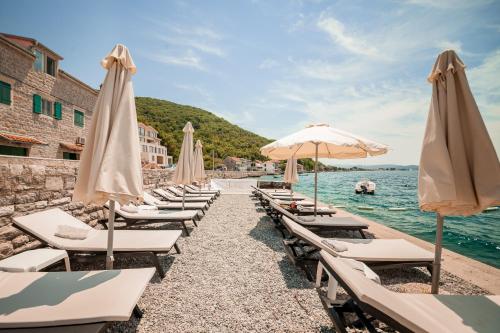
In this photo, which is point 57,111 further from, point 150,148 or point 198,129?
point 198,129

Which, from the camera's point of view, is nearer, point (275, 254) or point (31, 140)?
point (275, 254)

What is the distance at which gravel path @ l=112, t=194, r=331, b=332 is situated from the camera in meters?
2.27

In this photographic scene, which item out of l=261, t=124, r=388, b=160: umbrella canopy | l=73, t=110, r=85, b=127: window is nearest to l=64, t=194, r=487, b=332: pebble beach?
l=261, t=124, r=388, b=160: umbrella canopy

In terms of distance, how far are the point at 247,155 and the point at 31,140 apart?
6111 cm

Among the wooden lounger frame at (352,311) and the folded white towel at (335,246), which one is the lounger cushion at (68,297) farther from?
the folded white towel at (335,246)

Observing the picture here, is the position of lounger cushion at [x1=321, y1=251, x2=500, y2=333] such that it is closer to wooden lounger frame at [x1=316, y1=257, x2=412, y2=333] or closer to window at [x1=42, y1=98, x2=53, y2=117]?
wooden lounger frame at [x1=316, y1=257, x2=412, y2=333]

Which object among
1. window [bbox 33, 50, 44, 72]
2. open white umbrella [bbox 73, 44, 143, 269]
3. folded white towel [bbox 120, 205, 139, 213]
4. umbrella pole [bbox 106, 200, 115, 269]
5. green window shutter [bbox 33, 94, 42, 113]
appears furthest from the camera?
window [bbox 33, 50, 44, 72]

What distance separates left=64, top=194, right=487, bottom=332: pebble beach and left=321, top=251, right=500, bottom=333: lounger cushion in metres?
0.84

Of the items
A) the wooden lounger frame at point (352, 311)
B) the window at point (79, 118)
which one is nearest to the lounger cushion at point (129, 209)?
the wooden lounger frame at point (352, 311)

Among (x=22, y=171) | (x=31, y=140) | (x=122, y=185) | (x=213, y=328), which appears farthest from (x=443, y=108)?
(x=31, y=140)

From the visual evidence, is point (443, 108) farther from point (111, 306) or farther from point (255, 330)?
point (111, 306)

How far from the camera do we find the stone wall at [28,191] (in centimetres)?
336

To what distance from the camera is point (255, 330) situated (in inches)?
86.6

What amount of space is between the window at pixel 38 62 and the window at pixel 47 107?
1908mm
